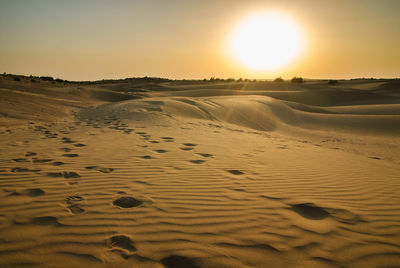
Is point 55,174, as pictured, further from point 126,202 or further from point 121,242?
point 121,242

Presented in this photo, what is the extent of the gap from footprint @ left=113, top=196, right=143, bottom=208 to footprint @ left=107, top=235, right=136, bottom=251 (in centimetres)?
59

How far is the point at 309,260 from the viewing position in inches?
74.8

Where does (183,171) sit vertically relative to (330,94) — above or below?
below

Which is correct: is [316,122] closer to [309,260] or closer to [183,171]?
[183,171]

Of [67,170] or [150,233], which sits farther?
[67,170]

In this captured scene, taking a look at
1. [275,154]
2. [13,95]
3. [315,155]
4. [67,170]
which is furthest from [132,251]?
[13,95]

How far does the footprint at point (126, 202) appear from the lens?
2.67m

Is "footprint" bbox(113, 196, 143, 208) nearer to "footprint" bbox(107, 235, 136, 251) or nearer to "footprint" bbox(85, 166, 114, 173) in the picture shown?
"footprint" bbox(107, 235, 136, 251)

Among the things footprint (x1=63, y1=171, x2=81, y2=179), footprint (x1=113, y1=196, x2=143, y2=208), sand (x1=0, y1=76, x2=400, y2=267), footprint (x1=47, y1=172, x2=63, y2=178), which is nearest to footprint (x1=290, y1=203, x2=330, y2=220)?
sand (x1=0, y1=76, x2=400, y2=267)

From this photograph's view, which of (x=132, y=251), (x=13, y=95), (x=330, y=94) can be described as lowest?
(x=132, y=251)

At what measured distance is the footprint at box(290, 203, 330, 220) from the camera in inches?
103

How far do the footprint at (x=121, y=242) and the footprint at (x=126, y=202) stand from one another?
1.93 feet

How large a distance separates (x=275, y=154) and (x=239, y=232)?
3679 mm

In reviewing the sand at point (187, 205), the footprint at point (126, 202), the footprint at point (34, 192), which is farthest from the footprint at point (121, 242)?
the footprint at point (34, 192)
